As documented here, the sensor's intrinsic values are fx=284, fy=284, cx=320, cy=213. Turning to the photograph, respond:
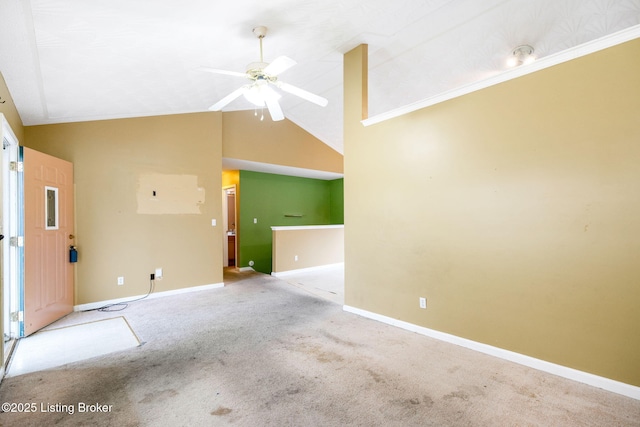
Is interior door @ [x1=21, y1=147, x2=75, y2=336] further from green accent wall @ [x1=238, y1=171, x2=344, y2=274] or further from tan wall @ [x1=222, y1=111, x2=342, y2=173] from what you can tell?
green accent wall @ [x1=238, y1=171, x2=344, y2=274]

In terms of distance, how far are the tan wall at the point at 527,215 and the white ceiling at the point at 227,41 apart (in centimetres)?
115

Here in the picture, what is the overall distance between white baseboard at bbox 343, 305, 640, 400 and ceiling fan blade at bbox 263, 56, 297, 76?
289cm

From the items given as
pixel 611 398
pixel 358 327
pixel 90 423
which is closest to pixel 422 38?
pixel 358 327

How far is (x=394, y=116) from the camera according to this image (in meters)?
3.36

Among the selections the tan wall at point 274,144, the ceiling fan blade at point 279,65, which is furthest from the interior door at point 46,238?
the ceiling fan blade at point 279,65

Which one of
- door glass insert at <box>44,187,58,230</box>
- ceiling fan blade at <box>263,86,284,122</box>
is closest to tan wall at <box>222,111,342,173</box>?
door glass insert at <box>44,187,58,230</box>

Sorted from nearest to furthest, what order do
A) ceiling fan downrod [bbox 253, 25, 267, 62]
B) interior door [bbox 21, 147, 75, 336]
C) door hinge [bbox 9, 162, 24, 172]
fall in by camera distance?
ceiling fan downrod [bbox 253, 25, 267, 62], door hinge [bbox 9, 162, 24, 172], interior door [bbox 21, 147, 75, 336]

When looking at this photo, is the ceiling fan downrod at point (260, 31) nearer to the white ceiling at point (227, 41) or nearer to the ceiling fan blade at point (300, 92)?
the white ceiling at point (227, 41)

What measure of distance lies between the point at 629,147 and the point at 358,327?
9.20 ft

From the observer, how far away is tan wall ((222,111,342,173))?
5.46 metres

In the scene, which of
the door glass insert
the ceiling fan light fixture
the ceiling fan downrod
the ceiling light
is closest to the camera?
the ceiling fan light fixture

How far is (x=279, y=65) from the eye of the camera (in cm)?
235

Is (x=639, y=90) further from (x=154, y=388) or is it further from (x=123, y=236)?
(x=123, y=236)

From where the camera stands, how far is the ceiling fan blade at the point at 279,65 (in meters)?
2.26
